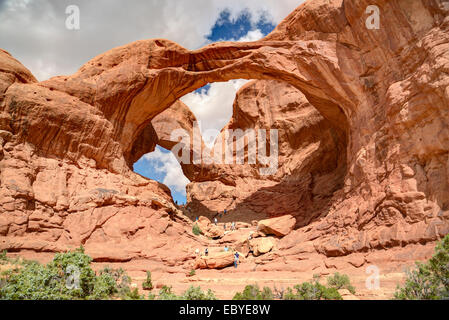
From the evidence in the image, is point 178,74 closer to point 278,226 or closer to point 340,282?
point 278,226

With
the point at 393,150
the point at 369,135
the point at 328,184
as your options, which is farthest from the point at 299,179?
the point at 393,150

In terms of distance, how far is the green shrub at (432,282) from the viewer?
22.0 feet

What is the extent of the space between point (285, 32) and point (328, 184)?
1070 centimetres

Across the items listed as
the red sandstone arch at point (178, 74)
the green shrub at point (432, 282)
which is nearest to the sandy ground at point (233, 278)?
the green shrub at point (432, 282)

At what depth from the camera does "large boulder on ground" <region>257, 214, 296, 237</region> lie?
58.1ft

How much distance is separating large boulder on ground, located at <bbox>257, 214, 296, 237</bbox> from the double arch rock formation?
823mm

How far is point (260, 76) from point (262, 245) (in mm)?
10020

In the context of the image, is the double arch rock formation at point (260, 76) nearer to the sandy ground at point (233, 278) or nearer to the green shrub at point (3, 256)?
the sandy ground at point (233, 278)

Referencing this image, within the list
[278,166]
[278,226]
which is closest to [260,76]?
[278,226]

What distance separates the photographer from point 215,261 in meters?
13.8

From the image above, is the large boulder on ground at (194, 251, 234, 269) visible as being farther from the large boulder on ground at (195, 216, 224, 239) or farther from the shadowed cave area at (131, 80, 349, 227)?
the shadowed cave area at (131, 80, 349, 227)
